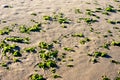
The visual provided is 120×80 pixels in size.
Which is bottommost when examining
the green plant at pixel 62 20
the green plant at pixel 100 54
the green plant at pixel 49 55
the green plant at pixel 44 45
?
the green plant at pixel 100 54

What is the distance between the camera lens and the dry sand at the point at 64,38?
355 inches

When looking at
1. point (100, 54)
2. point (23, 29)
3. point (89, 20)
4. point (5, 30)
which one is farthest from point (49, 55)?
point (89, 20)

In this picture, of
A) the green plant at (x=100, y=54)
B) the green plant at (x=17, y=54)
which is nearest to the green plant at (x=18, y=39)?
the green plant at (x=17, y=54)

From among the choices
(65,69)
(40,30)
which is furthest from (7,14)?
(65,69)

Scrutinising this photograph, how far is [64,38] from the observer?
11.2 m

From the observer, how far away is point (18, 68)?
907 cm

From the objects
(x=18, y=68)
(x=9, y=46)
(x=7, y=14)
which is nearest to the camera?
(x=18, y=68)

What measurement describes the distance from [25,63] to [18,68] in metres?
0.38

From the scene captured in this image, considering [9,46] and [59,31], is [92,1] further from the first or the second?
[9,46]

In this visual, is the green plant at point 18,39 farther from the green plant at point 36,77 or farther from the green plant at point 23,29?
the green plant at point 36,77

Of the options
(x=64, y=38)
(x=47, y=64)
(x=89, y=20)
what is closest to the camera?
(x=47, y=64)

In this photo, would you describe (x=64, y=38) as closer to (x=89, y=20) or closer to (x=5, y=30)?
(x=89, y=20)

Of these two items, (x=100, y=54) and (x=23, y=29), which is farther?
(x=23, y=29)

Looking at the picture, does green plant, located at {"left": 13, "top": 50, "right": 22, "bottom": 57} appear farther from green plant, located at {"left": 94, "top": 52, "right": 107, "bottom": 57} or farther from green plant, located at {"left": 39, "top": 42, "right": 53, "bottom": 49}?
green plant, located at {"left": 94, "top": 52, "right": 107, "bottom": 57}
